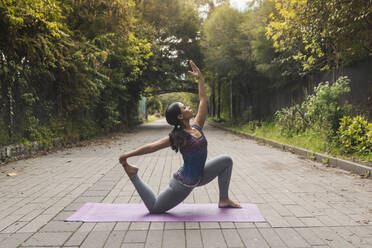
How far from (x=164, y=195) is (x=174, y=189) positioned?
0.19 metres

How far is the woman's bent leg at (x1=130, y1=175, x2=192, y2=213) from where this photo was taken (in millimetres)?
3467

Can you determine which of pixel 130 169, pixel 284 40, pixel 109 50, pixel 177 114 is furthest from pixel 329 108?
pixel 109 50

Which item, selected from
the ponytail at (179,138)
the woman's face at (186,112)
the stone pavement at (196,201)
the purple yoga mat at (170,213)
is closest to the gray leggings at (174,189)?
the purple yoga mat at (170,213)

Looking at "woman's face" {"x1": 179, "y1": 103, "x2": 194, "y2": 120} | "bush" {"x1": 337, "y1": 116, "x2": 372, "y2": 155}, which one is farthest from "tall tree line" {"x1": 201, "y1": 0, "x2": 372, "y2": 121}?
"woman's face" {"x1": 179, "y1": 103, "x2": 194, "y2": 120}

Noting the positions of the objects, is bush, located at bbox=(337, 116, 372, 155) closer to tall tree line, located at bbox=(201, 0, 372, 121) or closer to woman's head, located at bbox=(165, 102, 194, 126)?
tall tree line, located at bbox=(201, 0, 372, 121)

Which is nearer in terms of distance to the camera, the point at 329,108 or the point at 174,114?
the point at 174,114

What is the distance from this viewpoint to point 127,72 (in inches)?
709

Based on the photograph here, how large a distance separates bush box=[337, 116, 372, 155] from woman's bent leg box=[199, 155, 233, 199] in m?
4.67

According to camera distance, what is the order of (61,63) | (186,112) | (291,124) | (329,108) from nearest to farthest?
(186,112), (329,108), (61,63), (291,124)

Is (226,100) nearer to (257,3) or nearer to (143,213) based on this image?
(257,3)

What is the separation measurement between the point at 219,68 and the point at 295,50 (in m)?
7.47

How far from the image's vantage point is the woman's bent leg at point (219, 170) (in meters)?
3.64

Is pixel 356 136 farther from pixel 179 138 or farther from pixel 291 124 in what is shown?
pixel 179 138

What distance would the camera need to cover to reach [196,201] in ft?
14.2
